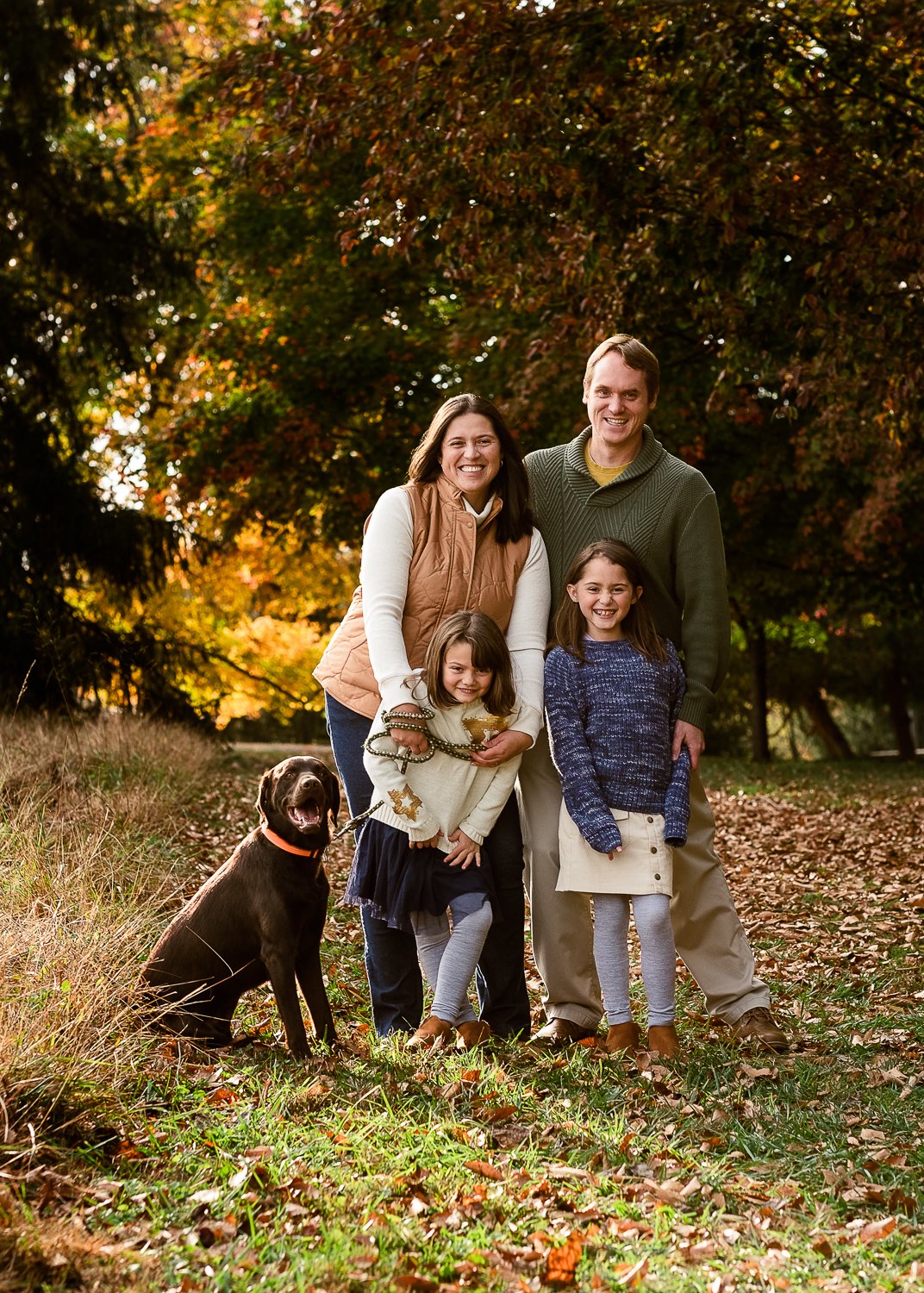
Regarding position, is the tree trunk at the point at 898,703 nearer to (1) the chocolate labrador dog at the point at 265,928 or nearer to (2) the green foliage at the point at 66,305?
(2) the green foliage at the point at 66,305

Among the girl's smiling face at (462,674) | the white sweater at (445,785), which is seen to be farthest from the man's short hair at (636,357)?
the white sweater at (445,785)

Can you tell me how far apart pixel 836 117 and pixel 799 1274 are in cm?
758

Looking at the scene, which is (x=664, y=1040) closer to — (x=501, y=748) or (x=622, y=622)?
(x=501, y=748)

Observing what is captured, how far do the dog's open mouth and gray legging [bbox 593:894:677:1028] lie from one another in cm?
108

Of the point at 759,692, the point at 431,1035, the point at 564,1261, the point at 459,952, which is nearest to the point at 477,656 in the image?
the point at 459,952

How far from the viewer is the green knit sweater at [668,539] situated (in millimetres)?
4641

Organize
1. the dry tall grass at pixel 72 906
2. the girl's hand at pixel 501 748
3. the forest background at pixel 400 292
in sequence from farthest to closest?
the forest background at pixel 400 292, the girl's hand at pixel 501 748, the dry tall grass at pixel 72 906

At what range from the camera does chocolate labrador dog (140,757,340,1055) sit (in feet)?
14.2

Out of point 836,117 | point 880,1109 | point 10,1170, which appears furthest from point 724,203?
point 10,1170

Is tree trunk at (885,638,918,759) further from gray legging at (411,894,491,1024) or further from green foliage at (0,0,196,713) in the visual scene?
gray legging at (411,894,491,1024)

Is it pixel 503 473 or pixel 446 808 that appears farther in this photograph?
pixel 503 473

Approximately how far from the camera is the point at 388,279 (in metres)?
15.9

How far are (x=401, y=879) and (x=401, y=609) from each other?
3.08 ft

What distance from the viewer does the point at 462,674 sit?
4.35 metres
